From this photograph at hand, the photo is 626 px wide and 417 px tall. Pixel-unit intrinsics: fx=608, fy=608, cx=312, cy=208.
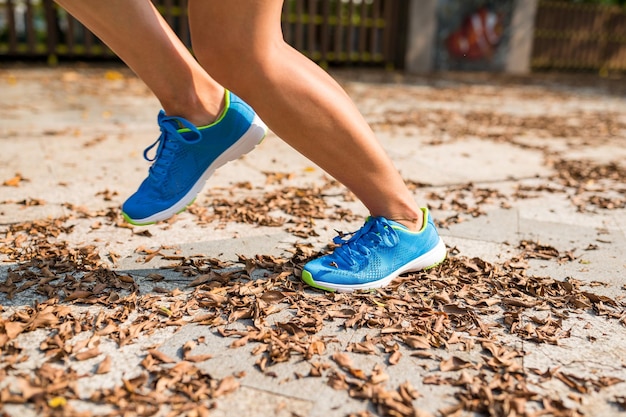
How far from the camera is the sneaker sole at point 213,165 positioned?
191cm

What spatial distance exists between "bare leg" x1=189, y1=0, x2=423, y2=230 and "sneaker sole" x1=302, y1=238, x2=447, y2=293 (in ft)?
0.83

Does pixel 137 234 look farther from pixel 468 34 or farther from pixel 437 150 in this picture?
pixel 468 34

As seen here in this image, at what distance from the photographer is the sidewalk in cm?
134

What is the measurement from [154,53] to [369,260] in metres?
0.89

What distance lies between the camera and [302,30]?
1130cm

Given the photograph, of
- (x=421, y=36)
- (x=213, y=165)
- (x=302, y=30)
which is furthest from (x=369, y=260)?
(x=421, y=36)

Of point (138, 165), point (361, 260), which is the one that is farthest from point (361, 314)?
point (138, 165)

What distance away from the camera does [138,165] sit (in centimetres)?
352

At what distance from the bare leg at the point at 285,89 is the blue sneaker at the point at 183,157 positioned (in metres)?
0.22

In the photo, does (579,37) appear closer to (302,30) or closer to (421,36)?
(421,36)

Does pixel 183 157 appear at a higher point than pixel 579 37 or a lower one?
higher

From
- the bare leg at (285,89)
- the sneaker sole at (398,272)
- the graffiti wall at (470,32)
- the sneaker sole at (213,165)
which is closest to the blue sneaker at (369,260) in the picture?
the sneaker sole at (398,272)

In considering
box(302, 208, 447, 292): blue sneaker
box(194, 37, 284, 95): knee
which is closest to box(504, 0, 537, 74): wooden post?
box(302, 208, 447, 292): blue sneaker

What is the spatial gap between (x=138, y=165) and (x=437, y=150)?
2.07 metres
